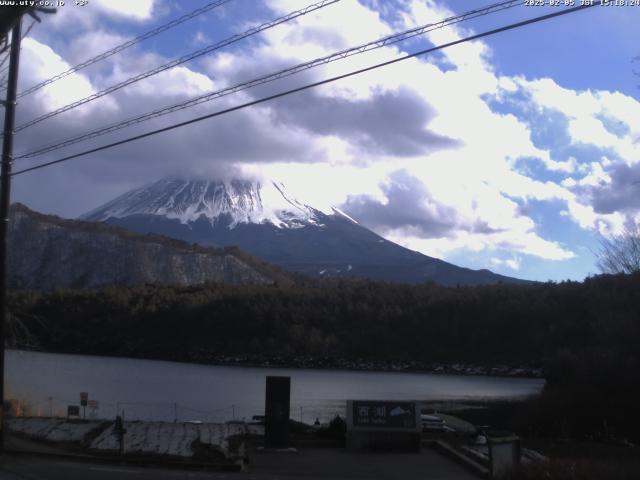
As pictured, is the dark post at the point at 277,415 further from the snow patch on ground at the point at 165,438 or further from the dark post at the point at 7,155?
the dark post at the point at 7,155

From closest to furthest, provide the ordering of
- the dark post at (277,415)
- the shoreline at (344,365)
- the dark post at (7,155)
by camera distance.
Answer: the dark post at (7,155), the dark post at (277,415), the shoreline at (344,365)

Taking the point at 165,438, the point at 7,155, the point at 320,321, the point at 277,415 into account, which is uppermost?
the point at 320,321

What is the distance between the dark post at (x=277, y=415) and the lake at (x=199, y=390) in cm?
1644

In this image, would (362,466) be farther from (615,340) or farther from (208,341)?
(208,341)

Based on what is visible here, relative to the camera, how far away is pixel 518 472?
1538 cm

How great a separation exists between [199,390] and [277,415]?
56144 mm

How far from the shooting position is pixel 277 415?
2183 centimetres

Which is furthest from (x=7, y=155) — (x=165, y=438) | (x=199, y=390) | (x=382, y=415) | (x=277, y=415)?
(x=199, y=390)

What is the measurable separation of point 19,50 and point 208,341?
137 metres

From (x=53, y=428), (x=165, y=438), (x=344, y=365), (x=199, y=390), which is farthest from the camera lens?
(x=344, y=365)

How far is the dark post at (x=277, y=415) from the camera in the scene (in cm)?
2177

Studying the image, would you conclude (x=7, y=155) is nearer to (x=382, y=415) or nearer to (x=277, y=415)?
(x=277, y=415)

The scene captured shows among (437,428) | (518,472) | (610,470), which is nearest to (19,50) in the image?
(518,472)

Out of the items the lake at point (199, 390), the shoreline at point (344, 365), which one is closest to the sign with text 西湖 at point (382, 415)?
the lake at point (199, 390)
